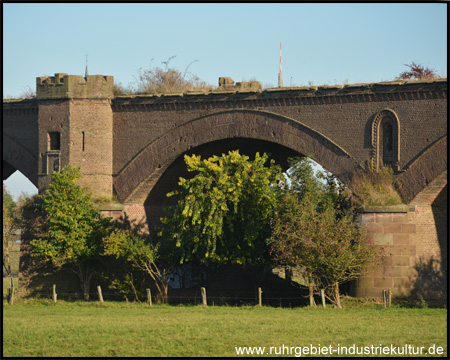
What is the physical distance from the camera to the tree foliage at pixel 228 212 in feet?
90.4

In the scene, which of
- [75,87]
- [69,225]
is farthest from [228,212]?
[75,87]

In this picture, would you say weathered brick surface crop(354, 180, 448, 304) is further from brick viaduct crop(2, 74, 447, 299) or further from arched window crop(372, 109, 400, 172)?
arched window crop(372, 109, 400, 172)

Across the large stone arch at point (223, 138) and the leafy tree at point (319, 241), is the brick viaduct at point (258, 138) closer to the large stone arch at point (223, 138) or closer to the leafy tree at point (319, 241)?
the large stone arch at point (223, 138)

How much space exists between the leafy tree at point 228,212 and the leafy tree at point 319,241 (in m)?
0.68

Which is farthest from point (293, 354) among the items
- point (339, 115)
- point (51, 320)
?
point (339, 115)

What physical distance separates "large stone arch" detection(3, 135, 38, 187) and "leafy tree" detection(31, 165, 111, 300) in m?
2.48

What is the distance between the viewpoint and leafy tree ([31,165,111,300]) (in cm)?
2975

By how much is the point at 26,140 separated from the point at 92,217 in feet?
16.4

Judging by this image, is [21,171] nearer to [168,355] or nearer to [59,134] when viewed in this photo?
[59,134]

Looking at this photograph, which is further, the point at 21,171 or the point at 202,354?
the point at 21,171

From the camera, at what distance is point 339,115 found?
28328 millimetres

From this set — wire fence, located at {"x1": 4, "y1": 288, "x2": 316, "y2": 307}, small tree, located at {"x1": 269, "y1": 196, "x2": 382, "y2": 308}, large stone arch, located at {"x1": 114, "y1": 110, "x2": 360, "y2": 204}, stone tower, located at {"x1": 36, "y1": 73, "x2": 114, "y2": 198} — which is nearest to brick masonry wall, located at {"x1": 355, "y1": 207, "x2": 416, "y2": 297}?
small tree, located at {"x1": 269, "y1": 196, "x2": 382, "y2": 308}

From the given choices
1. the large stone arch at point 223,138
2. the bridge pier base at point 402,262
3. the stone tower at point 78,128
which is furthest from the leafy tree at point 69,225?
the bridge pier base at point 402,262

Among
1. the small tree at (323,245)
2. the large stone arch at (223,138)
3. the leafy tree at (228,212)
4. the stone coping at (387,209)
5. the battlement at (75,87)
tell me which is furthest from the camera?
the battlement at (75,87)
